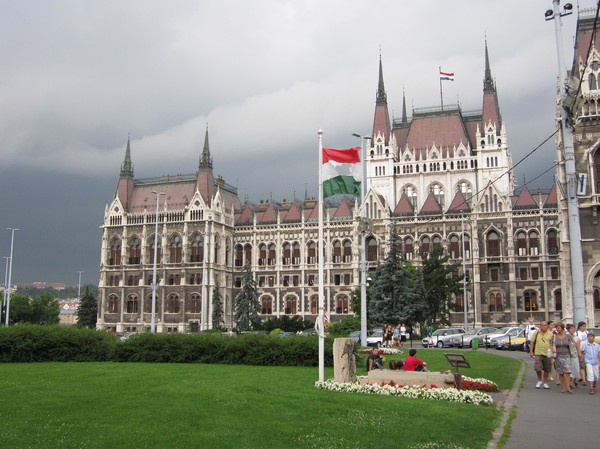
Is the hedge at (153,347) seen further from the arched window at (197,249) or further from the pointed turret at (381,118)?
the pointed turret at (381,118)

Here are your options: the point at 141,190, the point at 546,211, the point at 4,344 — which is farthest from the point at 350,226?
the point at 4,344

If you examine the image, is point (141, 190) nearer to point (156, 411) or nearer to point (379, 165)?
point (379, 165)

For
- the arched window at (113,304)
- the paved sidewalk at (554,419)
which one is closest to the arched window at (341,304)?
the arched window at (113,304)

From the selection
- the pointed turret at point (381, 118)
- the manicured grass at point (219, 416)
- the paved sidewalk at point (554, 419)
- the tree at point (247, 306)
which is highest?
the pointed turret at point (381, 118)

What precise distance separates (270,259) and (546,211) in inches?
1381

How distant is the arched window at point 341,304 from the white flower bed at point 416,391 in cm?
5797

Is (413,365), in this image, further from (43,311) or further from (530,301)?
(43,311)

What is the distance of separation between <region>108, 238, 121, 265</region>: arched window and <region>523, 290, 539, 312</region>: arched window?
5377 cm

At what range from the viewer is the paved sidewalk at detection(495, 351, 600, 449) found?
1110cm

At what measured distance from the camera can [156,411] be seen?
13.2m

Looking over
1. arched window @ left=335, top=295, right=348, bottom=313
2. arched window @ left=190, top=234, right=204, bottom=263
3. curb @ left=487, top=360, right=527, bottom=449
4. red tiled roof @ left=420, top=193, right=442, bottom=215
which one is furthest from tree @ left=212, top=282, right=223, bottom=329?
curb @ left=487, top=360, right=527, bottom=449

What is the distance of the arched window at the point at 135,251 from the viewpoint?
8438cm

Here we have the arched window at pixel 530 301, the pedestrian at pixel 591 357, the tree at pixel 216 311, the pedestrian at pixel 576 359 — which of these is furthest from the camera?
the tree at pixel 216 311

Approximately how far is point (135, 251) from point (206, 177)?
47.6 ft
